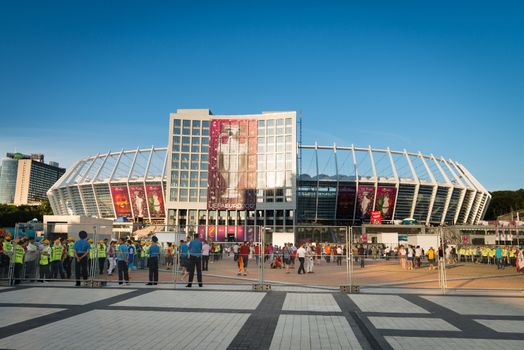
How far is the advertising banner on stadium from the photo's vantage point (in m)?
87.0

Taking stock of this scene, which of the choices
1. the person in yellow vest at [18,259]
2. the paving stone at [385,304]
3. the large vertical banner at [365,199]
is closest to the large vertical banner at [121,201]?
the large vertical banner at [365,199]

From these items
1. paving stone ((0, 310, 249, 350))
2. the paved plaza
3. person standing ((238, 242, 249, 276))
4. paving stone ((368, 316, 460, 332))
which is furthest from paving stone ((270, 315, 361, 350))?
person standing ((238, 242, 249, 276))

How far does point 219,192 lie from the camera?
76.7 m

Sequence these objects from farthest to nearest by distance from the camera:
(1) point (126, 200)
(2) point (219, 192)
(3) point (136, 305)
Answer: (1) point (126, 200), (2) point (219, 192), (3) point (136, 305)

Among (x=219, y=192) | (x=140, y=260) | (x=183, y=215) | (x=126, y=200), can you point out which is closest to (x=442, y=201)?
(x=219, y=192)

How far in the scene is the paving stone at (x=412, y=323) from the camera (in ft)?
30.2

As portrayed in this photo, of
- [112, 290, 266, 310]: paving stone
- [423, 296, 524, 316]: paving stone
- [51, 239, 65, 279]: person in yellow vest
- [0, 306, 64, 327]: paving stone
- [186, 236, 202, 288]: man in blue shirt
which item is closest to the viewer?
[0, 306, 64, 327]: paving stone

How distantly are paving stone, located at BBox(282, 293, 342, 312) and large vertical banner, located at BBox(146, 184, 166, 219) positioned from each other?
75.2 metres

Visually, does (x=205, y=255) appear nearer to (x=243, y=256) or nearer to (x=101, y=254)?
(x=243, y=256)

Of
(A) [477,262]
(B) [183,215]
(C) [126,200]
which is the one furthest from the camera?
(C) [126,200]

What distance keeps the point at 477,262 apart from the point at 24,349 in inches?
1683

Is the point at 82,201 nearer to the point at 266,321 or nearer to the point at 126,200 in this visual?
the point at 126,200

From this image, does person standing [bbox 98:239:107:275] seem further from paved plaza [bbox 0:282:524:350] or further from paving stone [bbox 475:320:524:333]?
paving stone [bbox 475:320:524:333]

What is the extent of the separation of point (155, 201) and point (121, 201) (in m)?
8.61
